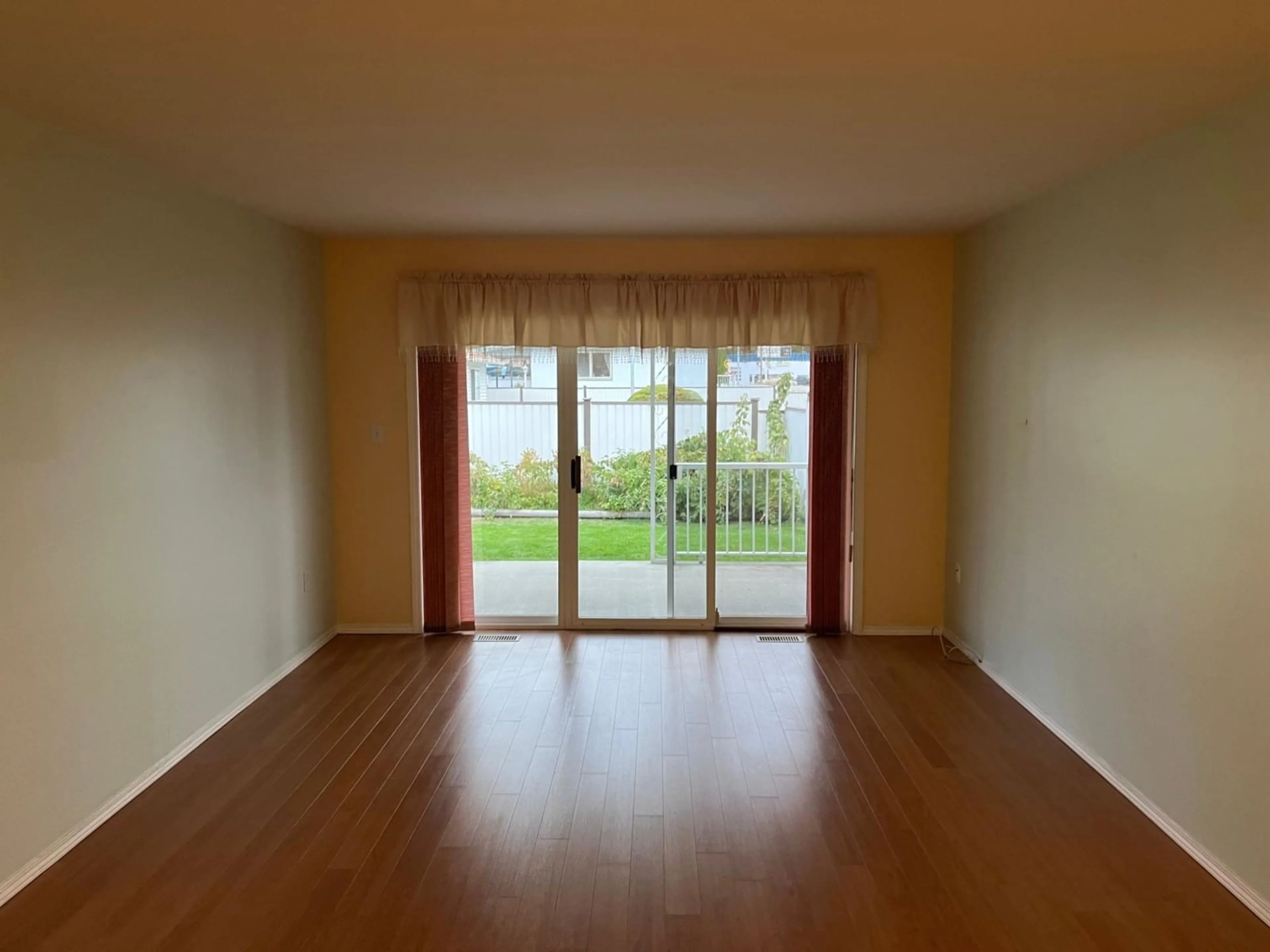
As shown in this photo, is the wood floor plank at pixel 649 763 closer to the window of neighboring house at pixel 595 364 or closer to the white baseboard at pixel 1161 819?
the white baseboard at pixel 1161 819

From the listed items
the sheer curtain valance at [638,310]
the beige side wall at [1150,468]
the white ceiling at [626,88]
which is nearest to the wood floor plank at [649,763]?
the beige side wall at [1150,468]

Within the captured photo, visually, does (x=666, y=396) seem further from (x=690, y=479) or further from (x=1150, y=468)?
(x=1150, y=468)

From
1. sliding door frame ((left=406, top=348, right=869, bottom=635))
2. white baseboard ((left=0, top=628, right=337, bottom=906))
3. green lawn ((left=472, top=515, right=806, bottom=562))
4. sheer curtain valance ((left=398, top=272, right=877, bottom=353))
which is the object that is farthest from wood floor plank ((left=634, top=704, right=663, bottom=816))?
sheer curtain valance ((left=398, top=272, right=877, bottom=353))

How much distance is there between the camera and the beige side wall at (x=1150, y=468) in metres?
2.40

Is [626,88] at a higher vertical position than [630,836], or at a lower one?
higher

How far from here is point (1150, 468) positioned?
286cm

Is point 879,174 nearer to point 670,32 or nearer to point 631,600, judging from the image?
point 670,32

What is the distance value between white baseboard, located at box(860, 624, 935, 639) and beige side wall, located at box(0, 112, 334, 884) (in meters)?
3.25

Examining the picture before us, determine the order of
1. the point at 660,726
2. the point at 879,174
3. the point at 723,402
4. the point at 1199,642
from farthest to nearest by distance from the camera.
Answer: the point at 723,402, the point at 660,726, the point at 879,174, the point at 1199,642

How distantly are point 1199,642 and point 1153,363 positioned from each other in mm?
926

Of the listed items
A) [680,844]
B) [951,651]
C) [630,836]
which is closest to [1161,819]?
[680,844]

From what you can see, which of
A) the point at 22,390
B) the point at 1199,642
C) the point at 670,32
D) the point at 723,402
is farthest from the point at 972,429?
the point at 22,390

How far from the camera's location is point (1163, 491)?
9.14 ft

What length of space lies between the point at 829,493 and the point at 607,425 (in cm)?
135
